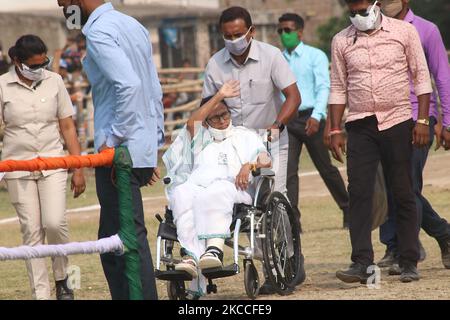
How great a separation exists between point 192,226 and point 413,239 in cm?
152

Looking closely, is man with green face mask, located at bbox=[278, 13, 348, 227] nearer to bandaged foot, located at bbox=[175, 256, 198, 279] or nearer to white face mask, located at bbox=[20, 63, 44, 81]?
white face mask, located at bbox=[20, 63, 44, 81]

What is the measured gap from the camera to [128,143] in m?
7.90

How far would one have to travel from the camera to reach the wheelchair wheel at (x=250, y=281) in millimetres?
10000

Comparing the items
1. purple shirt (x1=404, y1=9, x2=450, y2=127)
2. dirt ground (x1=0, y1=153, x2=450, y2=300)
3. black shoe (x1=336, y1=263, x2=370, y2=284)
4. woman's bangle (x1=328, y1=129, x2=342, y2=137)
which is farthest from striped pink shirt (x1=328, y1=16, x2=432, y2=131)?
dirt ground (x1=0, y1=153, x2=450, y2=300)

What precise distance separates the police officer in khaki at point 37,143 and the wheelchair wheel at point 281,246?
4.77 ft

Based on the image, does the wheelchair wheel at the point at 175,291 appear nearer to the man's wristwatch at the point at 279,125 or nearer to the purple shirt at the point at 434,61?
the man's wristwatch at the point at 279,125

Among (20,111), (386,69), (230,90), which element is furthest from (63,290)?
(386,69)

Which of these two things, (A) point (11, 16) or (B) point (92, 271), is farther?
(A) point (11, 16)

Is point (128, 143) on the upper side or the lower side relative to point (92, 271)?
upper

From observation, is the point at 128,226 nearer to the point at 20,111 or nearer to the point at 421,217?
the point at 20,111

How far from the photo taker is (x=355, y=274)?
33.1ft

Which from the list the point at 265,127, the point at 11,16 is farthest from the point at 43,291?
the point at 11,16

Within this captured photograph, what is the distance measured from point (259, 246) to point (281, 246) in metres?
0.26

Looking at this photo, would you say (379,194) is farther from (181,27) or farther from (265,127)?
(181,27)
